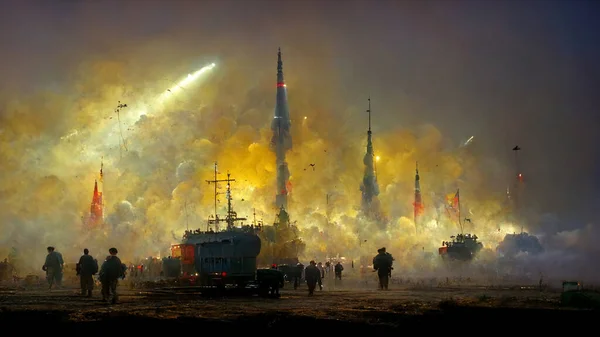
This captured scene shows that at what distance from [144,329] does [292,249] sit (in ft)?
194

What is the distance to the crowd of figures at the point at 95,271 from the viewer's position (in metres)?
24.5

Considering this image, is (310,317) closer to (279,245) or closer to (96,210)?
(279,245)

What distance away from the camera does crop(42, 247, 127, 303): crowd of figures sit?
80.5 feet

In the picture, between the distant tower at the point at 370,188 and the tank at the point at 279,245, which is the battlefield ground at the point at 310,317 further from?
the distant tower at the point at 370,188

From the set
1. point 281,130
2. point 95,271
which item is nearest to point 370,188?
point 281,130

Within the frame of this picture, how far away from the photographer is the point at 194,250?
45.4 meters

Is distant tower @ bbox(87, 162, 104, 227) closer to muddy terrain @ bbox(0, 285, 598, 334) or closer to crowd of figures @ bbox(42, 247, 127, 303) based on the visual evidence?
crowd of figures @ bbox(42, 247, 127, 303)

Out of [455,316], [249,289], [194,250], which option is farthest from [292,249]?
[455,316]

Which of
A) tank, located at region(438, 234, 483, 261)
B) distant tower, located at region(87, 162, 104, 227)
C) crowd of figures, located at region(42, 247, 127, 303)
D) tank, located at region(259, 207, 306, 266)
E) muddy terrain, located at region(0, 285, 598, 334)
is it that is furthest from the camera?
distant tower, located at region(87, 162, 104, 227)

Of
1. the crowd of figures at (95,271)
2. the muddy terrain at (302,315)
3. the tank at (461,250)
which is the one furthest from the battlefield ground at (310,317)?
the tank at (461,250)

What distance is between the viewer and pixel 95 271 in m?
28.6

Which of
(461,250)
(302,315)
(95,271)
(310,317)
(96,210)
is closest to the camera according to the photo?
(310,317)

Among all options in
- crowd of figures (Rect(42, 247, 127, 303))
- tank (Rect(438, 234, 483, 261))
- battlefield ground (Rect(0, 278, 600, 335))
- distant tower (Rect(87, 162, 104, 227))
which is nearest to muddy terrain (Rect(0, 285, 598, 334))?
battlefield ground (Rect(0, 278, 600, 335))

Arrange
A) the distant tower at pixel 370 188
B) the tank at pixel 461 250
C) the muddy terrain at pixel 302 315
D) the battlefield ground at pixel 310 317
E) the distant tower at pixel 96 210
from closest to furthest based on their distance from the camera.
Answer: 1. the battlefield ground at pixel 310 317
2. the muddy terrain at pixel 302 315
3. the tank at pixel 461 250
4. the distant tower at pixel 96 210
5. the distant tower at pixel 370 188
